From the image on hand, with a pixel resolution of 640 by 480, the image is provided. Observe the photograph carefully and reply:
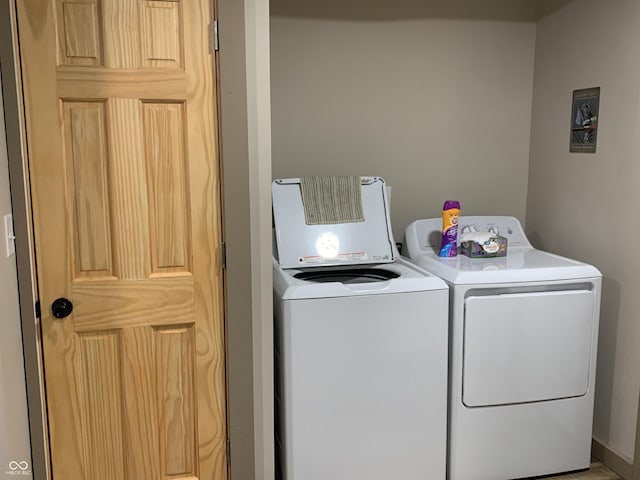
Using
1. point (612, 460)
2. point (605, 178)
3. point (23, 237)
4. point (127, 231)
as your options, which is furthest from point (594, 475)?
point (23, 237)

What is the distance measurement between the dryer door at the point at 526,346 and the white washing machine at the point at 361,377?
142 mm

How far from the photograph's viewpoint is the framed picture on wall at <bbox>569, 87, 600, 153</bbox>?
273cm

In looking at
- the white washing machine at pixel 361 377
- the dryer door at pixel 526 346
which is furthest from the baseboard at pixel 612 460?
the white washing machine at pixel 361 377

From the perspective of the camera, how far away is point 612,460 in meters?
2.71

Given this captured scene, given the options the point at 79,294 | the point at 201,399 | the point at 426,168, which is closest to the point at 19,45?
the point at 79,294

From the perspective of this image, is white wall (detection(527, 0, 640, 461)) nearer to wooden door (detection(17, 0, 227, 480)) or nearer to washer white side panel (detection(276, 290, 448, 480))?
washer white side panel (detection(276, 290, 448, 480))

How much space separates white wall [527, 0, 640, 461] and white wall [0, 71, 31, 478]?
7.79 ft

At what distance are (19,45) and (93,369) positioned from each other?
106 cm

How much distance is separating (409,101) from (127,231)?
67.0 inches

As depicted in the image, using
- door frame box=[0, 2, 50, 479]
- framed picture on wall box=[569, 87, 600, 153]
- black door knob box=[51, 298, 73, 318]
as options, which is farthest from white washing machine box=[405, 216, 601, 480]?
door frame box=[0, 2, 50, 479]

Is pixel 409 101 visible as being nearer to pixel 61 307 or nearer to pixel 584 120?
pixel 584 120

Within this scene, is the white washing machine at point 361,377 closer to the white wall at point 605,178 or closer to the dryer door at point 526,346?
the dryer door at point 526,346

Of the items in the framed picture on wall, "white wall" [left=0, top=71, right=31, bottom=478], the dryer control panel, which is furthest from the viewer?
the dryer control panel

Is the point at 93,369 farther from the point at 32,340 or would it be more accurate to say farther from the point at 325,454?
the point at 325,454
